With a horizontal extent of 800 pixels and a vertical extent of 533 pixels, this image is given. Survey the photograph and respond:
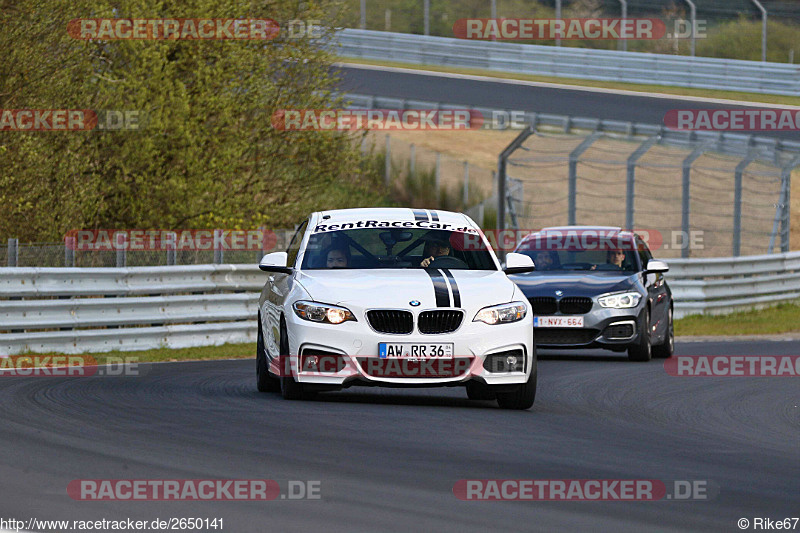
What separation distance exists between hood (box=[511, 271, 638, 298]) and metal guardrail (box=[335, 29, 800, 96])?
23.3m

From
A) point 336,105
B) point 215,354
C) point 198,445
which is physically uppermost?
point 336,105

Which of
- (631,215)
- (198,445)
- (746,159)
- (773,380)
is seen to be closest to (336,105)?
(631,215)

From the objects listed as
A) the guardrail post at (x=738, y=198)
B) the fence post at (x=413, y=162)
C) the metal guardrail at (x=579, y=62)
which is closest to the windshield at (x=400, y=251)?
the guardrail post at (x=738, y=198)

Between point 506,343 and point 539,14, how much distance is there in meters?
37.1

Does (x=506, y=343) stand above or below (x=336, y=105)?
below

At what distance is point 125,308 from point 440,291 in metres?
7.58

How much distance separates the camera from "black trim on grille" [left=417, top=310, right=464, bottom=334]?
9.84 metres

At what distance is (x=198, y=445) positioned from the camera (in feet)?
25.6

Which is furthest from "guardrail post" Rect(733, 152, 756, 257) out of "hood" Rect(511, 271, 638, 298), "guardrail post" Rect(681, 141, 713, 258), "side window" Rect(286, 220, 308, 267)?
"side window" Rect(286, 220, 308, 267)

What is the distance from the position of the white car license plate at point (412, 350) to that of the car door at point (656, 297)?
695cm

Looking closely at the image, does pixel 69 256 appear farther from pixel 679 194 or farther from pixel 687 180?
pixel 679 194

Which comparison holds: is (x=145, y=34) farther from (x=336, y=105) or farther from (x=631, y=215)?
(x=631, y=215)

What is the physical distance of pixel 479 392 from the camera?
35.4 ft

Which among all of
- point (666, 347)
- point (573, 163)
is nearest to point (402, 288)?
point (666, 347)
